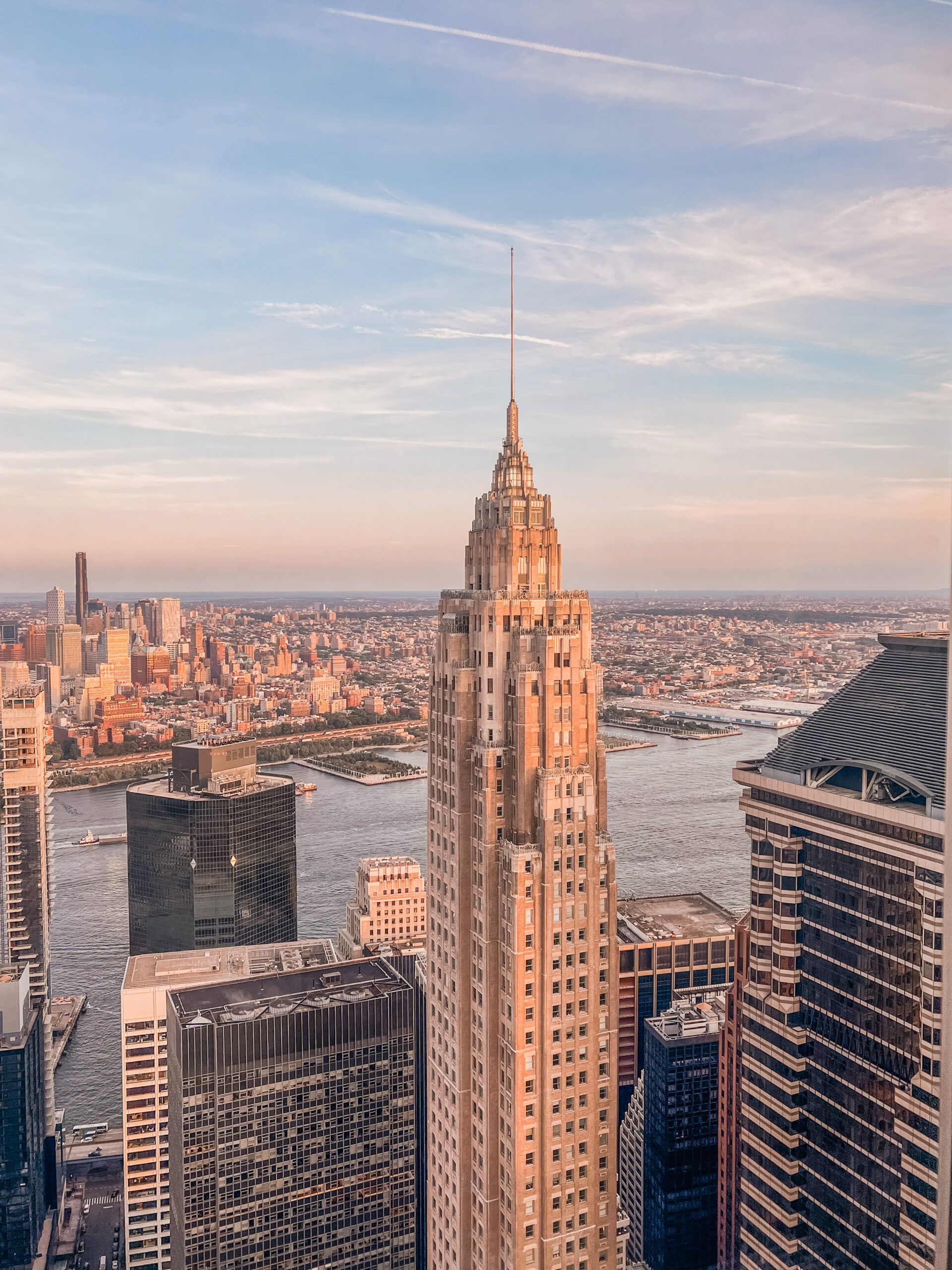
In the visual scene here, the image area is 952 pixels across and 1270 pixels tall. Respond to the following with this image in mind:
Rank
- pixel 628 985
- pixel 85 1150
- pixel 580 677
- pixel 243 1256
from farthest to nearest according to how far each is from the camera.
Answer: pixel 85 1150, pixel 628 985, pixel 243 1256, pixel 580 677

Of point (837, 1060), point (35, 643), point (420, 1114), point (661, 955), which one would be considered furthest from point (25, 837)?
point (837, 1060)

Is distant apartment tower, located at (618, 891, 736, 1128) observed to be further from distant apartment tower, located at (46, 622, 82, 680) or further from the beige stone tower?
distant apartment tower, located at (46, 622, 82, 680)

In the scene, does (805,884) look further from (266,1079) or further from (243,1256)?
(243,1256)

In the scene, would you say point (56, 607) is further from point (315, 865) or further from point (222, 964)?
point (315, 865)

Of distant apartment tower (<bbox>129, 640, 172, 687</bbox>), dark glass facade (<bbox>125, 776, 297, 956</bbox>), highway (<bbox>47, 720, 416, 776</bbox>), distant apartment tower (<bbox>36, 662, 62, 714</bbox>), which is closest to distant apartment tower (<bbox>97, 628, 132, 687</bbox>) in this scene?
distant apartment tower (<bbox>129, 640, 172, 687</bbox>)

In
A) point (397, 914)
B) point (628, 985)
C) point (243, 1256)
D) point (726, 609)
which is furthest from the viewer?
point (397, 914)

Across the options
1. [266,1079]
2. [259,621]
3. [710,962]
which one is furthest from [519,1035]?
[259,621]

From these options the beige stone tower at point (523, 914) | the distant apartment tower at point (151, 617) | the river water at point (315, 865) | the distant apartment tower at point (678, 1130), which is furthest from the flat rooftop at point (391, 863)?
the beige stone tower at point (523, 914)
